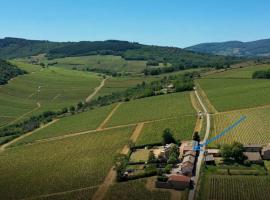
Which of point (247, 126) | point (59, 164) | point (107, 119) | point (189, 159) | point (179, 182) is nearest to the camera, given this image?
point (179, 182)

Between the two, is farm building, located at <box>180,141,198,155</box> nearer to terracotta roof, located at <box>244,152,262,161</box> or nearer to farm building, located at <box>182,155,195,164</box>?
farm building, located at <box>182,155,195,164</box>

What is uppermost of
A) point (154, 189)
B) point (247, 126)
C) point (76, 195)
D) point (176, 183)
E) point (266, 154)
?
point (247, 126)

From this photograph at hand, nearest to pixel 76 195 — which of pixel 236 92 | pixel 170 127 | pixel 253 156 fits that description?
pixel 253 156

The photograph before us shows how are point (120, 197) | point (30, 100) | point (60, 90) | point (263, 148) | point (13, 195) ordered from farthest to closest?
point (60, 90), point (30, 100), point (263, 148), point (13, 195), point (120, 197)

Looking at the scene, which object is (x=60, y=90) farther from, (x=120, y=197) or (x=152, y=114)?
(x=120, y=197)

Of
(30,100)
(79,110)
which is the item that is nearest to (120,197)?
(79,110)

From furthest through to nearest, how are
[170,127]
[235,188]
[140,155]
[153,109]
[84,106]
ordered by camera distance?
[84,106], [153,109], [170,127], [140,155], [235,188]

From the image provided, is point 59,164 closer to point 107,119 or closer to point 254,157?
point 107,119

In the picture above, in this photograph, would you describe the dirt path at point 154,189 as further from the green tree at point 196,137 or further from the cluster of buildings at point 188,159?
the green tree at point 196,137
